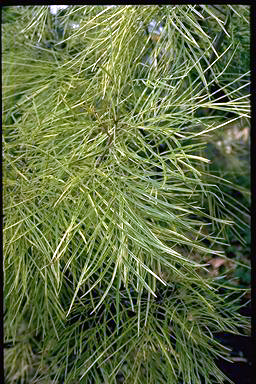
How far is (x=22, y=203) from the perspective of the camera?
2.46 ft

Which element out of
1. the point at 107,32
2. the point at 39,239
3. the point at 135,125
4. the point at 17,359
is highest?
the point at 107,32

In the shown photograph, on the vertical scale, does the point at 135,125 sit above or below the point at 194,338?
above

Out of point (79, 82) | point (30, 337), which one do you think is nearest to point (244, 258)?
point (30, 337)

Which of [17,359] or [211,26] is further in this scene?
[17,359]

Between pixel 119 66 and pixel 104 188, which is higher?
pixel 119 66

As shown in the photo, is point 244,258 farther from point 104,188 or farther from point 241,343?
point 104,188

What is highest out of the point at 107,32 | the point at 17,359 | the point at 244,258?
the point at 107,32

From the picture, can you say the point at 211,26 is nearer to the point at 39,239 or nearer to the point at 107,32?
the point at 107,32

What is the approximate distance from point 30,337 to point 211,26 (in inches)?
25.8

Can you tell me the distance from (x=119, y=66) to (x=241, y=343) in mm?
719

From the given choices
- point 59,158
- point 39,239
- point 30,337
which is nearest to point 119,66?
point 59,158

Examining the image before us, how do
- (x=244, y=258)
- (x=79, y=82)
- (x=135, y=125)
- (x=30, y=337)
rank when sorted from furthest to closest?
1. (x=244, y=258)
2. (x=30, y=337)
3. (x=79, y=82)
4. (x=135, y=125)

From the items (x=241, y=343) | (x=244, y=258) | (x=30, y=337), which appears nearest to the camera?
(x=30, y=337)

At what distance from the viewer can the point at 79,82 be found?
0.84m
